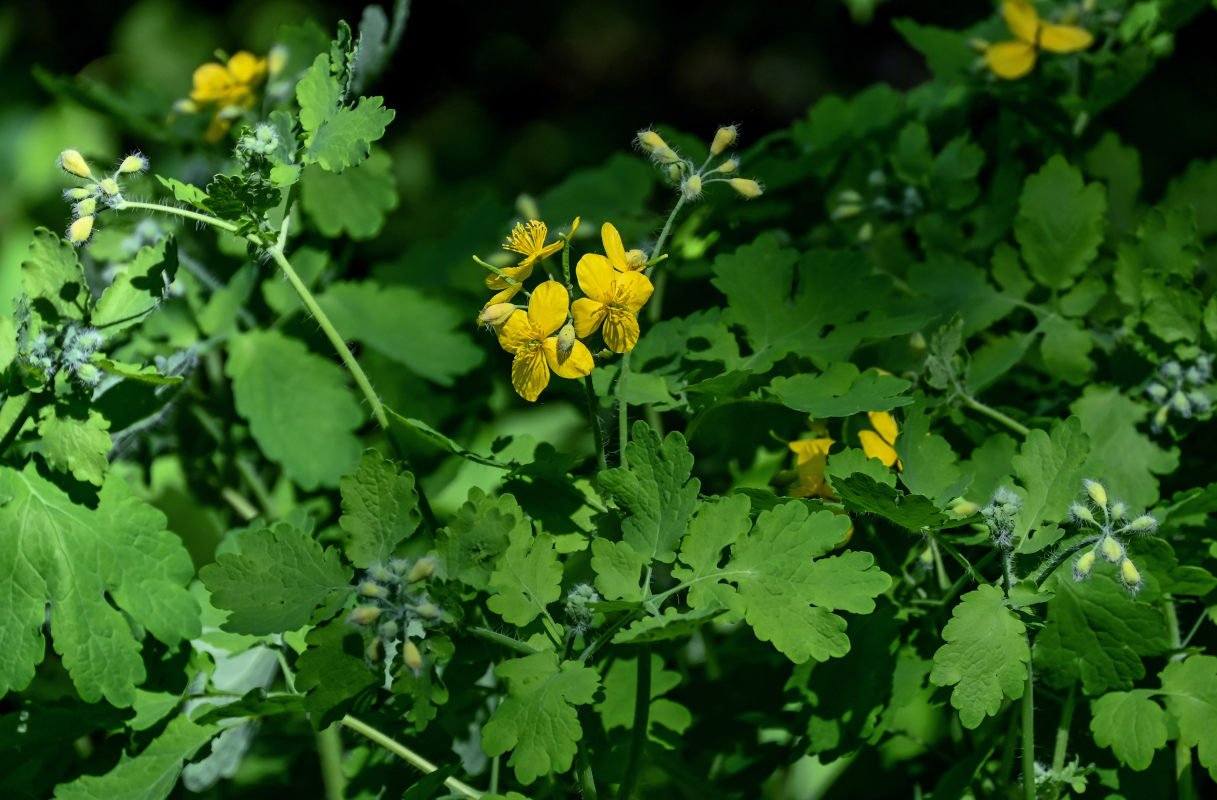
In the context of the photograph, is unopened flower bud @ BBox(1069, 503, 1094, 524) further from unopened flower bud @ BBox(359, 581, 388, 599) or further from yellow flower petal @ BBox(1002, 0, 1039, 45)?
yellow flower petal @ BBox(1002, 0, 1039, 45)

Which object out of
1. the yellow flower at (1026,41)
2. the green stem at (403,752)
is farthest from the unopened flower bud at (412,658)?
the yellow flower at (1026,41)

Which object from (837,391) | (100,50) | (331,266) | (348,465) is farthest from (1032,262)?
(100,50)

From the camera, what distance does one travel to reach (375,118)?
110 centimetres

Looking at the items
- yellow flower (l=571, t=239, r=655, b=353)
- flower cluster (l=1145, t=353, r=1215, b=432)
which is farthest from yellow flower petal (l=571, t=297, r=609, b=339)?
flower cluster (l=1145, t=353, r=1215, b=432)

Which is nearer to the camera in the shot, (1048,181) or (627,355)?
(627,355)

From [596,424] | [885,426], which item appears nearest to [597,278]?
[596,424]

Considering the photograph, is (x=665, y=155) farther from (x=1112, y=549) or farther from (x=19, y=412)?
(x=19, y=412)

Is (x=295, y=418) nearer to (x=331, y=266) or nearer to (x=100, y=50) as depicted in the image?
(x=331, y=266)

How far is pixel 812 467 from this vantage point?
1.24m

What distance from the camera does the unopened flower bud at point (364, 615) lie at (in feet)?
3.08

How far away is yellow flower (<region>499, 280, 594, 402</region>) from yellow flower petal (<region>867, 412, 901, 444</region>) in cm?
37

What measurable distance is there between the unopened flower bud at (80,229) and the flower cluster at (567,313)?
0.40 meters

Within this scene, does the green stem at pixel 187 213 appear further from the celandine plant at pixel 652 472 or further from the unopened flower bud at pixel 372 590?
the unopened flower bud at pixel 372 590

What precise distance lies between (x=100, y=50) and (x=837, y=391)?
305 cm
